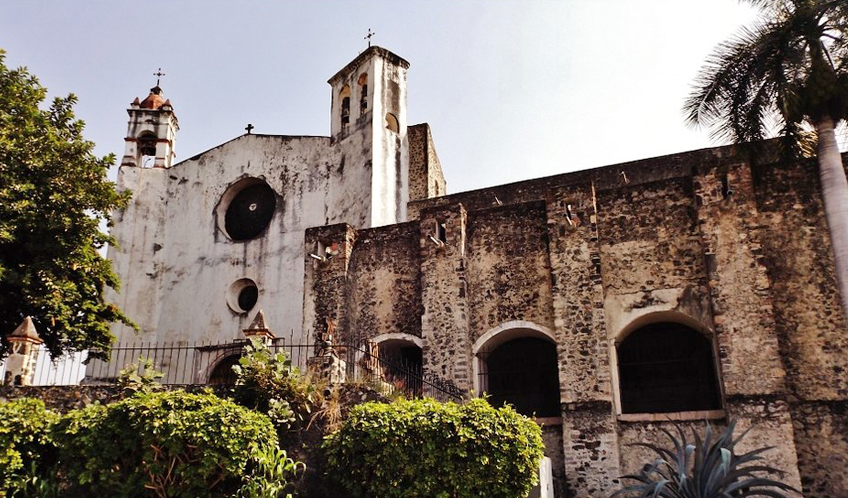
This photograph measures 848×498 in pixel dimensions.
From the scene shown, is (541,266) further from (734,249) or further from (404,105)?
(404,105)

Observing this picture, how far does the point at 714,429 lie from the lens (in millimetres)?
12125

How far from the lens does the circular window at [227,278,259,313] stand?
19766 millimetres

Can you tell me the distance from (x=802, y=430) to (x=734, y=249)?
3.13m

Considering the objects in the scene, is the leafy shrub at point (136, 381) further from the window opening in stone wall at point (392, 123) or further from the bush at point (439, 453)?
the window opening in stone wall at point (392, 123)

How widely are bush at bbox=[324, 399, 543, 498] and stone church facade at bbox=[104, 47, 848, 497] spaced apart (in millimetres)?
3434

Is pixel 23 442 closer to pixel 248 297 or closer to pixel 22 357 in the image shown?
pixel 22 357

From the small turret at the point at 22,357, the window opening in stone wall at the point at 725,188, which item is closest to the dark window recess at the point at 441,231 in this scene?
the window opening in stone wall at the point at 725,188

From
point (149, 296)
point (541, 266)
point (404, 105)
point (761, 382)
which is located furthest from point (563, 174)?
point (149, 296)

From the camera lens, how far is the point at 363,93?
20609mm

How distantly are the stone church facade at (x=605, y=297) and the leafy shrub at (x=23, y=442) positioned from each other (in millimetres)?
6219

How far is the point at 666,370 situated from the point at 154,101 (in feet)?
60.3

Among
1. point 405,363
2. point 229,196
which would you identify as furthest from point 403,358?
point 229,196

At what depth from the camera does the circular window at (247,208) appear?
2069 centimetres

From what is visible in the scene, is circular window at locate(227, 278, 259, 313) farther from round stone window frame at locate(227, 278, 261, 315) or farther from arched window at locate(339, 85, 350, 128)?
arched window at locate(339, 85, 350, 128)
